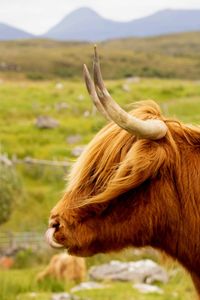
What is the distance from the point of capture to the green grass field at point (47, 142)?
12484 mm

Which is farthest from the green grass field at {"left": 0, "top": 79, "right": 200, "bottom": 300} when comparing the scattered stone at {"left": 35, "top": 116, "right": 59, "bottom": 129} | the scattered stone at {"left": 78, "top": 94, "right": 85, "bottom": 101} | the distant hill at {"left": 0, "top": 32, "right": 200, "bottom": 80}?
the distant hill at {"left": 0, "top": 32, "right": 200, "bottom": 80}

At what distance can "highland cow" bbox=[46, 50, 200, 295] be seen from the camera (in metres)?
3.68

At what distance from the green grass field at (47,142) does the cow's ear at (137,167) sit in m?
0.53

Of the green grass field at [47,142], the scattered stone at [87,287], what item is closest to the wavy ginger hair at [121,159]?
the green grass field at [47,142]

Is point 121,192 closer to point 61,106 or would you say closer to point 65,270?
point 65,270

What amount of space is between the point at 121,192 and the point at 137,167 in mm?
153

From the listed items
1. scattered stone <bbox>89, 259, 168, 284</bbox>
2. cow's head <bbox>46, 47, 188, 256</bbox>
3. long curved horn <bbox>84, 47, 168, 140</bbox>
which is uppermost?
long curved horn <bbox>84, 47, 168, 140</bbox>

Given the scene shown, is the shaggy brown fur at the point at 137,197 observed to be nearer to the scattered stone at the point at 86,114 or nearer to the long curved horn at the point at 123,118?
the long curved horn at the point at 123,118

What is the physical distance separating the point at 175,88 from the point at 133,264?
38580 millimetres

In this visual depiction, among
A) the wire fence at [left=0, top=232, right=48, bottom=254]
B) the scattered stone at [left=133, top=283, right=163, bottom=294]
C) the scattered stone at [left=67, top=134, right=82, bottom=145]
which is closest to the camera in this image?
the scattered stone at [left=133, top=283, right=163, bottom=294]

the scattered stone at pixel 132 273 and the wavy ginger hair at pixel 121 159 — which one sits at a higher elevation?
the wavy ginger hair at pixel 121 159

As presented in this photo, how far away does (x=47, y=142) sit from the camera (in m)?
38.9

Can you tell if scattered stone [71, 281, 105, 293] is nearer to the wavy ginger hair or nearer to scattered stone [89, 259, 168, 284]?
scattered stone [89, 259, 168, 284]

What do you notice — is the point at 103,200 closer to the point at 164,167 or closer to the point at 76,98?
the point at 164,167
